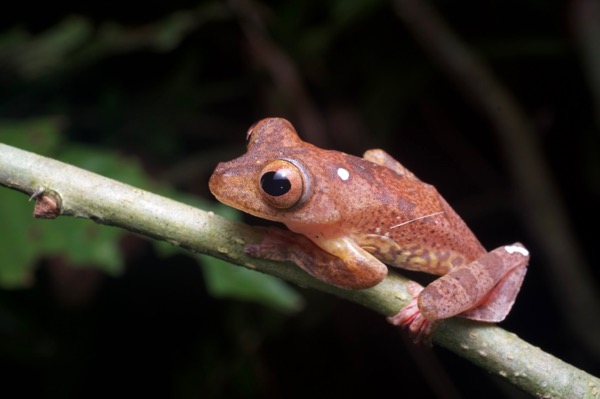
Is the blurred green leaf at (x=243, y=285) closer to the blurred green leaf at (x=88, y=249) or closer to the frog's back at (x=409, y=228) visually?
the blurred green leaf at (x=88, y=249)

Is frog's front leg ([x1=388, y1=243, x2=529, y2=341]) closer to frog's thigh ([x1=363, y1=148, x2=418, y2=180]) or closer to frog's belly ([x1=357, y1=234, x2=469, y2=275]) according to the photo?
frog's belly ([x1=357, y1=234, x2=469, y2=275])

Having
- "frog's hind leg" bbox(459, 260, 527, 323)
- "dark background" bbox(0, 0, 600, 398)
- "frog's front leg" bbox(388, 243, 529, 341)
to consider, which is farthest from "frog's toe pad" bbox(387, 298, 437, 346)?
"dark background" bbox(0, 0, 600, 398)

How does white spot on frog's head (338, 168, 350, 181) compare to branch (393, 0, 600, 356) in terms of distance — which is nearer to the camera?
white spot on frog's head (338, 168, 350, 181)

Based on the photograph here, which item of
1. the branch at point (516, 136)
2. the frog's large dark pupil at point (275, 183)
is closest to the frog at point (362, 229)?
the frog's large dark pupil at point (275, 183)

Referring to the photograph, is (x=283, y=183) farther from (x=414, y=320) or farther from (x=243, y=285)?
(x=243, y=285)

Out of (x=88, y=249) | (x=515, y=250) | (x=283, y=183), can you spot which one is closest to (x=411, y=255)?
(x=515, y=250)

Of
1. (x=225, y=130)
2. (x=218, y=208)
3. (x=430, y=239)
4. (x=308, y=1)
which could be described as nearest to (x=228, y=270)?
(x=218, y=208)
